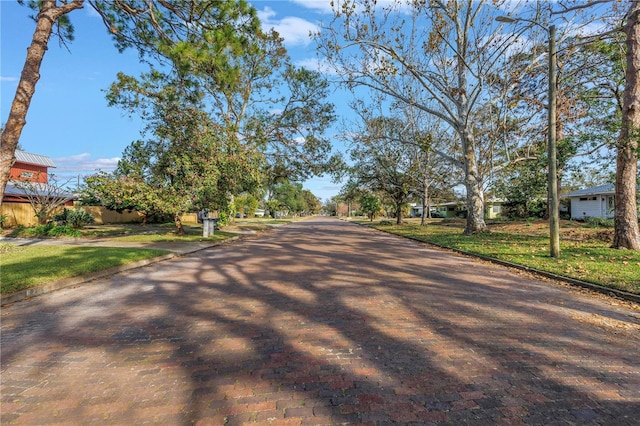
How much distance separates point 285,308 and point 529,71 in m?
17.1

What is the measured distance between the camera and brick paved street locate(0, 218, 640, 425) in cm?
270

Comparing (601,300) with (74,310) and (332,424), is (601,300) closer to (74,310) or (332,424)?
(332,424)

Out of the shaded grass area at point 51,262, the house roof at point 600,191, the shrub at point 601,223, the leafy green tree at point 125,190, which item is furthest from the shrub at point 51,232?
the house roof at point 600,191

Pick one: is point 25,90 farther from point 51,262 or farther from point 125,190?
point 125,190

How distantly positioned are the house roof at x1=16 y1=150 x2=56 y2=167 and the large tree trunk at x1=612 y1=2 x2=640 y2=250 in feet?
145

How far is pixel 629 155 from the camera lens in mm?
10828

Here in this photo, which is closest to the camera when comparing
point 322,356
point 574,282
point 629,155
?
point 322,356

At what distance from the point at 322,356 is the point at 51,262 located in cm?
894

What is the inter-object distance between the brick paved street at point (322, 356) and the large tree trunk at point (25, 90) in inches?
177

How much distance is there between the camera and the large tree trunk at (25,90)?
27.1ft

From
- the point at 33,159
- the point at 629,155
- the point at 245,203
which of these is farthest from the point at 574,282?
the point at 245,203

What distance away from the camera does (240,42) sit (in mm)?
9344

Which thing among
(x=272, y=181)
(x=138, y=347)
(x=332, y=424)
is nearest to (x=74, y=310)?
(x=138, y=347)

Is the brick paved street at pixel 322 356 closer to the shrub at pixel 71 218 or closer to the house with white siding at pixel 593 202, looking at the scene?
the shrub at pixel 71 218
